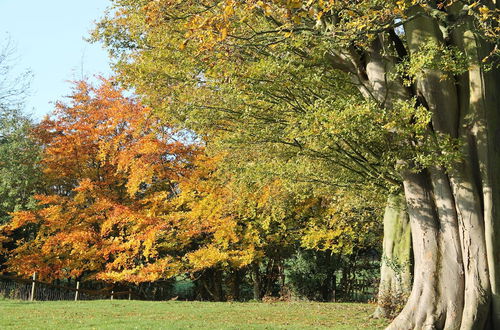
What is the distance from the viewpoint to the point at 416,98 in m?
8.84

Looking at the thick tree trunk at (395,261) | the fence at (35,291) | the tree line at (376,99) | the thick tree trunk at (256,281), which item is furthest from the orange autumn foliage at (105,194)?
the thick tree trunk at (395,261)

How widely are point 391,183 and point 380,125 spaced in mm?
2477

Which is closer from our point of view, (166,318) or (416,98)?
(416,98)

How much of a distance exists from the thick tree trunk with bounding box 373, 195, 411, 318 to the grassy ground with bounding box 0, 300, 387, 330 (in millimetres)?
568

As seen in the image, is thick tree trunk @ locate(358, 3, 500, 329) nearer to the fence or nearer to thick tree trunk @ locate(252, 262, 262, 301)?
thick tree trunk @ locate(252, 262, 262, 301)

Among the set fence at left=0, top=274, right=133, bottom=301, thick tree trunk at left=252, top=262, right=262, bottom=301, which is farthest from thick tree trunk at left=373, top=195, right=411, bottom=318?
fence at left=0, top=274, right=133, bottom=301

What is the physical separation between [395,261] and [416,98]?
4982 millimetres

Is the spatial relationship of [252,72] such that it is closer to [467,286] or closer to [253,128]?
[253,128]

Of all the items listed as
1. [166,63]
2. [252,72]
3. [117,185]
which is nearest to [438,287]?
[252,72]

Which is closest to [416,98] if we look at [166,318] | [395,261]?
[395,261]

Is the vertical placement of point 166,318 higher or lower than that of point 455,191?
lower

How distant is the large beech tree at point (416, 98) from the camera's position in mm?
8094

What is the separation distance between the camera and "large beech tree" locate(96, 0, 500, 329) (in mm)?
8094

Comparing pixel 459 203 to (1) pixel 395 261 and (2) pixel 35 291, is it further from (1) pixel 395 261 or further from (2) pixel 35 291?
(2) pixel 35 291
